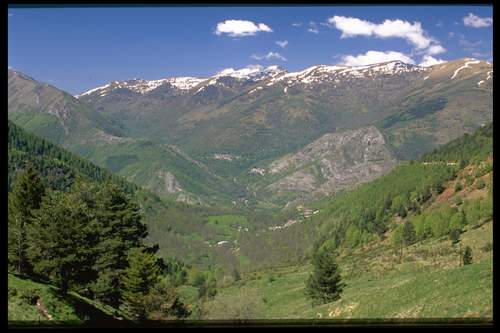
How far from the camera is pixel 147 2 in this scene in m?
7.18

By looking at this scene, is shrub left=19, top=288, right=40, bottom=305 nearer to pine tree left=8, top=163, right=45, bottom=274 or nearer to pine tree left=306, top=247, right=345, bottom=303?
pine tree left=8, top=163, right=45, bottom=274

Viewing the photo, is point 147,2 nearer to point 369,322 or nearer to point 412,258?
point 369,322

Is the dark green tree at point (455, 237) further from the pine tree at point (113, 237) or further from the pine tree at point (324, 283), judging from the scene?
the pine tree at point (113, 237)

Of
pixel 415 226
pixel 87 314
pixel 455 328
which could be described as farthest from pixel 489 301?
pixel 415 226

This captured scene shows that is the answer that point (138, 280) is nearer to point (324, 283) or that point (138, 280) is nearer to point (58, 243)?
point (58, 243)

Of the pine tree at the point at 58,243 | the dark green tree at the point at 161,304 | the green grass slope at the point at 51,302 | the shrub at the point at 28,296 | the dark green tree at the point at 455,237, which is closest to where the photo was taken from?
the shrub at the point at 28,296

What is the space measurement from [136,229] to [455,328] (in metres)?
27.1

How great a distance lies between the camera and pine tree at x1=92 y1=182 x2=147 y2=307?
2869 centimetres

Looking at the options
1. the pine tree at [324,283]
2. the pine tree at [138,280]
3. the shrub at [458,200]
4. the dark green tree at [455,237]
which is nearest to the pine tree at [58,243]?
the pine tree at [138,280]

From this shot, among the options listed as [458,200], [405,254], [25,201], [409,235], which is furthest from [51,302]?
[458,200]

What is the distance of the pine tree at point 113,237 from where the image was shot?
2869 cm

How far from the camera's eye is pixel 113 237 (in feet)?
101

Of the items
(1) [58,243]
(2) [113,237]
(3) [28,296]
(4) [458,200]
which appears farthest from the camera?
(4) [458,200]

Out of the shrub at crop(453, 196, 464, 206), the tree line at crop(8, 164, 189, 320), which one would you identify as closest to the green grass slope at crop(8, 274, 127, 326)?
the tree line at crop(8, 164, 189, 320)
